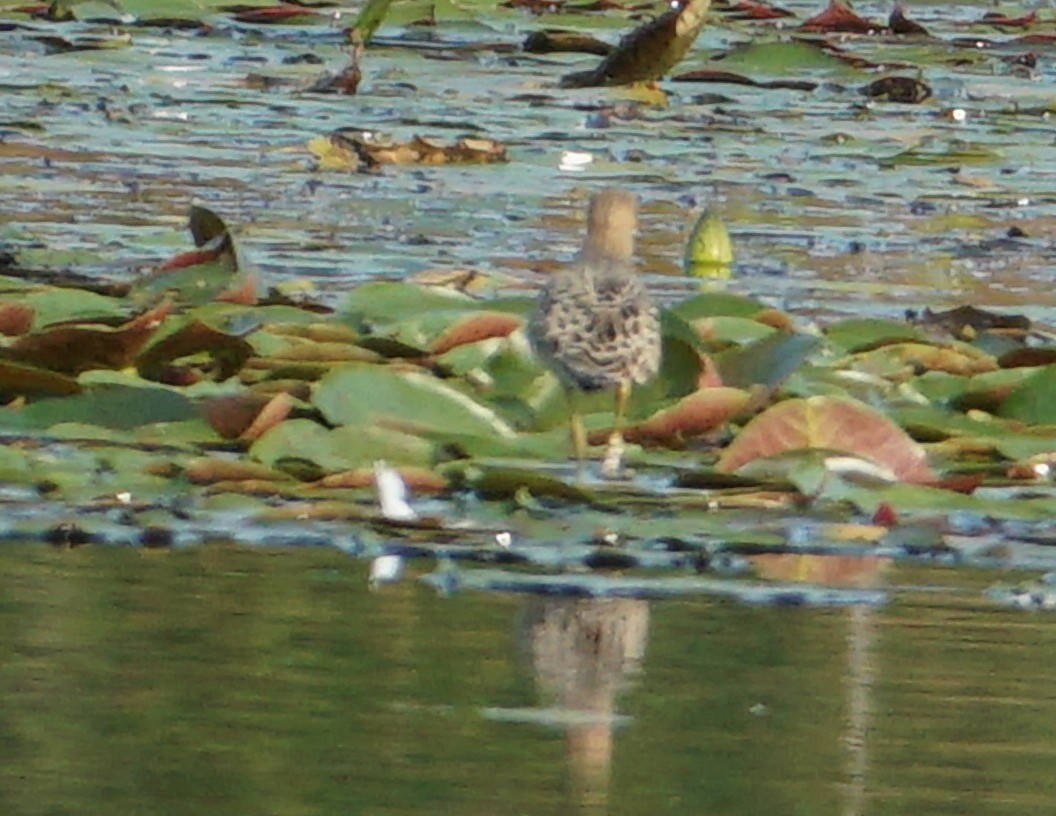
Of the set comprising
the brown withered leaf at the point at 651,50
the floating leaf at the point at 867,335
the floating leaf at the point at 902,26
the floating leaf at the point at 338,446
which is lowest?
the floating leaf at the point at 902,26

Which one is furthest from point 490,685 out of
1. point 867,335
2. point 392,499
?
point 867,335

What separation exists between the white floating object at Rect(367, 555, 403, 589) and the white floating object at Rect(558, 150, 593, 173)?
19.6ft

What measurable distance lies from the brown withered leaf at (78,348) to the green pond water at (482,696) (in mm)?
1201

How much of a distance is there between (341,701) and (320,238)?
488cm

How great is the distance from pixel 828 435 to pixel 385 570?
998mm

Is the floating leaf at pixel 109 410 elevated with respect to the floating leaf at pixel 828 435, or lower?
lower

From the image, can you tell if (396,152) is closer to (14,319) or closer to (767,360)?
(14,319)

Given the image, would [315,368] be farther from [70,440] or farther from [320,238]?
[320,238]

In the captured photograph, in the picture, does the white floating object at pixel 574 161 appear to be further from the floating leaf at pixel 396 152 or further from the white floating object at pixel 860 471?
the white floating object at pixel 860 471

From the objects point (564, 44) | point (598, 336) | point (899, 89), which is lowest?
point (564, 44)

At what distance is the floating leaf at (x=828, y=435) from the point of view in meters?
5.29

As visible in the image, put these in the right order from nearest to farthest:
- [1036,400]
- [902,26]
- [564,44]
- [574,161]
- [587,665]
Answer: [587,665]
[1036,400]
[574,161]
[564,44]
[902,26]

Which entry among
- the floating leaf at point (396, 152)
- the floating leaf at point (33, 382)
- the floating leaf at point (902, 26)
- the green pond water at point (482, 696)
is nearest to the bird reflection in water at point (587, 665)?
the green pond water at point (482, 696)

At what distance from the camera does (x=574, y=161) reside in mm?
10734
